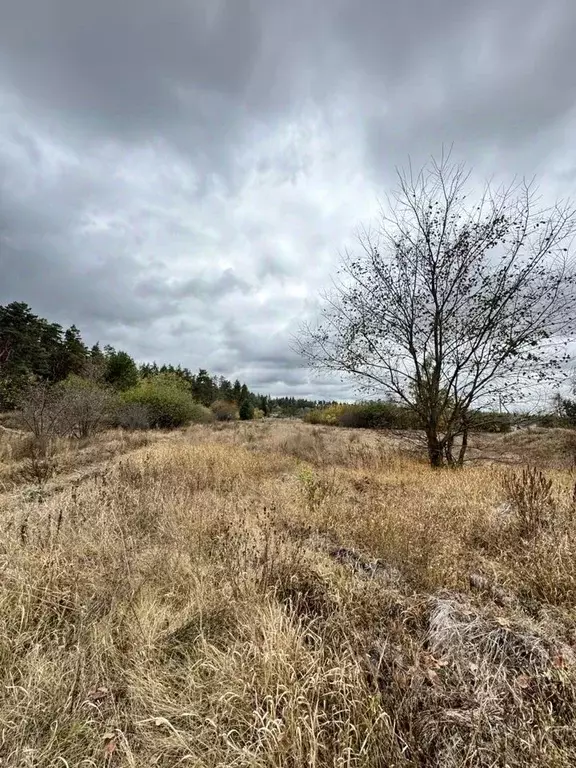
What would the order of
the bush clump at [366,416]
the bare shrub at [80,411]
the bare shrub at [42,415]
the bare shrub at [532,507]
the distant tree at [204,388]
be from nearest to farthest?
1. the bare shrub at [532,507]
2. the bush clump at [366,416]
3. the bare shrub at [42,415]
4. the bare shrub at [80,411]
5. the distant tree at [204,388]

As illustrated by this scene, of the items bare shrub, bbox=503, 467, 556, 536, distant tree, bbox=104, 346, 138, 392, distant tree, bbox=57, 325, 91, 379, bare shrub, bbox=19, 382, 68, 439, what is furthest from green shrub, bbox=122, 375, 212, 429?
bare shrub, bbox=503, 467, 556, 536

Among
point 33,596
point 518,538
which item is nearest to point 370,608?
point 518,538

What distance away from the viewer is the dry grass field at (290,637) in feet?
4.84

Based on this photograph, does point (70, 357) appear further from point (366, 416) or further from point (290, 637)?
point (290, 637)

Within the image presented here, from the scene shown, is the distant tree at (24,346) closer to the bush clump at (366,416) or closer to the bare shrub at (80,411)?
the bare shrub at (80,411)

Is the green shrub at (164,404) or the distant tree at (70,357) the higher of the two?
the distant tree at (70,357)

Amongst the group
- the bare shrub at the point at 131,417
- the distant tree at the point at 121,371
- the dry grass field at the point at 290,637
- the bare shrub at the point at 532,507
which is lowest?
the dry grass field at the point at 290,637

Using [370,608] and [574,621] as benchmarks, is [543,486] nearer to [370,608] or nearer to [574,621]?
[574,621]

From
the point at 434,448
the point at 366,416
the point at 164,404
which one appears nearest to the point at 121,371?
the point at 164,404

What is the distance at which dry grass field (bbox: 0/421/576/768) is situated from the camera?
1475 mm

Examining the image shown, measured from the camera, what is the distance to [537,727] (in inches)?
57.4

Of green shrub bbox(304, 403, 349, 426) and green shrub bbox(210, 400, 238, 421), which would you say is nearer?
green shrub bbox(304, 403, 349, 426)

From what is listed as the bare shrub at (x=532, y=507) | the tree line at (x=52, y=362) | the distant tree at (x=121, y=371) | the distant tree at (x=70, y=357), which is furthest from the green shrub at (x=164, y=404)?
the bare shrub at (x=532, y=507)

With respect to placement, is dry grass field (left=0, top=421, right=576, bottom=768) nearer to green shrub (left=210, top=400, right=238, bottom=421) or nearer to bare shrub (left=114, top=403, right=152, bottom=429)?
bare shrub (left=114, top=403, right=152, bottom=429)
